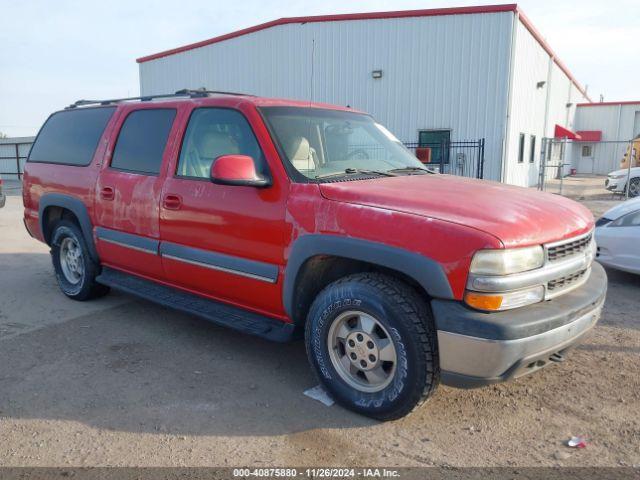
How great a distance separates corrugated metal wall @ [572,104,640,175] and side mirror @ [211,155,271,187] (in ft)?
117

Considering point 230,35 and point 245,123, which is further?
point 230,35

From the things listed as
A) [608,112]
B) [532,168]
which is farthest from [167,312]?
[608,112]

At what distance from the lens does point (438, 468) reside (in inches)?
109

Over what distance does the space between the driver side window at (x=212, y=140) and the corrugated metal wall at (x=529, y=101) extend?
15464 mm

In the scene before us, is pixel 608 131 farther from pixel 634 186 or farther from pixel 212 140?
pixel 212 140

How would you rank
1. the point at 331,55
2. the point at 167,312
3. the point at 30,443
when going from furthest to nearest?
the point at 331,55 < the point at 167,312 < the point at 30,443

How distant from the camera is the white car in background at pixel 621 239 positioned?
583 cm

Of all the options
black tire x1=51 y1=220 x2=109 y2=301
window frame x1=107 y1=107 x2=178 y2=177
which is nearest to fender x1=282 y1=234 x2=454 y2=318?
window frame x1=107 y1=107 x2=178 y2=177

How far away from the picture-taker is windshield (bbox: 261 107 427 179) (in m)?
3.71

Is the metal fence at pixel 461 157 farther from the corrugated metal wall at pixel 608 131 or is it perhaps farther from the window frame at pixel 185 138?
the corrugated metal wall at pixel 608 131

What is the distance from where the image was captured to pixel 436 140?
1855cm

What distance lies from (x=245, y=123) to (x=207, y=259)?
40.6 inches

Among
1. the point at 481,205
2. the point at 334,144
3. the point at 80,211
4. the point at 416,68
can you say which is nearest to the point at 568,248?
the point at 481,205

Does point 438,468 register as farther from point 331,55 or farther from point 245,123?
point 331,55
